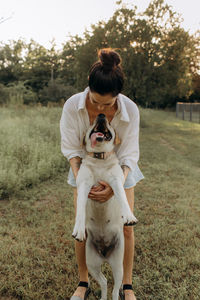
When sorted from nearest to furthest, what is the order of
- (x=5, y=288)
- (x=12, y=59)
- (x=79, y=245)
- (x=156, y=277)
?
(x=79, y=245) < (x=5, y=288) < (x=156, y=277) < (x=12, y=59)

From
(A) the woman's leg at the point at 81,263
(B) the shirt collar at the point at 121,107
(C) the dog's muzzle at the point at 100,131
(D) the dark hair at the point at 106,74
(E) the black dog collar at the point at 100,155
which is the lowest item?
(A) the woman's leg at the point at 81,263

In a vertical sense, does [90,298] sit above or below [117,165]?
below

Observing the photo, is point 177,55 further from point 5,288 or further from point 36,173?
point 5,288

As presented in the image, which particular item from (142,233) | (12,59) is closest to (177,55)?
(142,233)

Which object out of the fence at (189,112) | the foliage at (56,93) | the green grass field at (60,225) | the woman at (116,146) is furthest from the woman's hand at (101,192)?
the foliage at (56,93)

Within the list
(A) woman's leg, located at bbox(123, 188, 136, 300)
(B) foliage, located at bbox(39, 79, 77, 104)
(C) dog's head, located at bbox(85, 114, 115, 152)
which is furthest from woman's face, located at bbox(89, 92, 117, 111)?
(B) foliage, located at bbox(39, 79, 77, 104)

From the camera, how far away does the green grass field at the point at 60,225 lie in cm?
269

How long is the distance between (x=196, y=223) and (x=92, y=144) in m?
2.75

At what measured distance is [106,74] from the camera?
6.36 ft

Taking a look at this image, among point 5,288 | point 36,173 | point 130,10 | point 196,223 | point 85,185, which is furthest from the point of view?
point 130,10

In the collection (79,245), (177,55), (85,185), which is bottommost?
(79,245)

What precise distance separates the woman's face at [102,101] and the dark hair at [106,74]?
0.05 metres

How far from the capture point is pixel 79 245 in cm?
244

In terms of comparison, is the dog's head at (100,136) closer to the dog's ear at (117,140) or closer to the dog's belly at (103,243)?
the dog's ear at (117,140)
